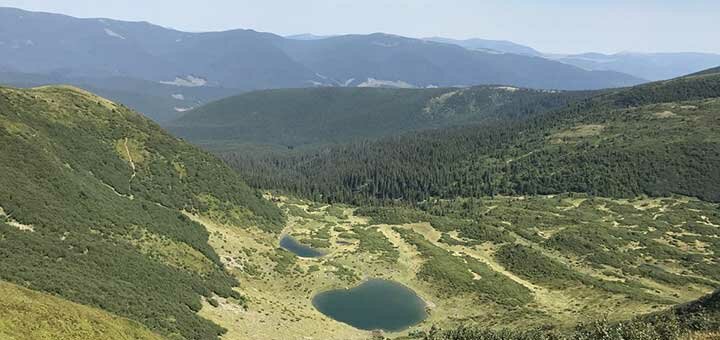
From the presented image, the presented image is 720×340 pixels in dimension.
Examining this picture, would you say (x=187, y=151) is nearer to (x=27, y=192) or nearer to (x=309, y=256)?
(x=309, y=256)

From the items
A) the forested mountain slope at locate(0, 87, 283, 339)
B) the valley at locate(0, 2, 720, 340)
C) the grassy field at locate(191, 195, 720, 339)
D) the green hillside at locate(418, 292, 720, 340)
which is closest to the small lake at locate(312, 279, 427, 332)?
the valley at locate(0, 2, 720, 340)

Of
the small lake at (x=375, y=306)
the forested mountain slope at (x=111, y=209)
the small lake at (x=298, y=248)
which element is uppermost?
the forested mountain slope at (x=111, y=209)

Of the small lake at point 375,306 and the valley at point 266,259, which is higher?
the valley at point 266,259

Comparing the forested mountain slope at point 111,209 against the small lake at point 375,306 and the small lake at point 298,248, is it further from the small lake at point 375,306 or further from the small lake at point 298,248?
the small lake at point 375,306

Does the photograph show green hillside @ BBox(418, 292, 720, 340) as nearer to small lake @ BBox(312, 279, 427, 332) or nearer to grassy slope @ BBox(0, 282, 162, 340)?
grassy slope @ BBox(0, 282, 162, 340)

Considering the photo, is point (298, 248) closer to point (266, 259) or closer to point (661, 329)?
point (266, 259)

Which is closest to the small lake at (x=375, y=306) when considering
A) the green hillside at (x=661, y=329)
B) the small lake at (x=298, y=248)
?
the small lake at (x=298, y=248)

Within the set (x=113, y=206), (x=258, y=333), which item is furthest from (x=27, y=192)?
(x=258, y=333)
